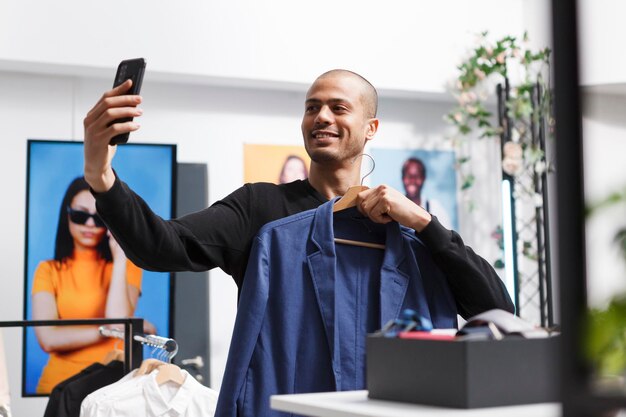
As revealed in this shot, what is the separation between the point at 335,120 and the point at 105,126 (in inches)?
30.8

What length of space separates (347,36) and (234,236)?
284 centimetres

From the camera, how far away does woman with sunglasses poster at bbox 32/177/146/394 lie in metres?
4.20

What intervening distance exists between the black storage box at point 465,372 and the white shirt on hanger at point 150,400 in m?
1.87

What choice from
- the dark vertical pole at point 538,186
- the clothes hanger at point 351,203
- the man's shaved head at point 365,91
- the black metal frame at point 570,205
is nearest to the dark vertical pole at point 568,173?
the black metal frame at point 570,205

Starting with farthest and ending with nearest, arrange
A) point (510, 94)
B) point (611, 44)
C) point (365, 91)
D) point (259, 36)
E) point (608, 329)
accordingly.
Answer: point (611, 44)
point (510, 94)
point (259, 36)
point (365, 91)
point (608, 329)

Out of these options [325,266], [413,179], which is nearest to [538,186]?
[413,179]

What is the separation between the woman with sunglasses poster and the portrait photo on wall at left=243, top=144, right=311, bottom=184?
89 centimetres

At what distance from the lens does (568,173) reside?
2.01 feet

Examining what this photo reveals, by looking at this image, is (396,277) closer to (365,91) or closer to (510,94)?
(365,91)

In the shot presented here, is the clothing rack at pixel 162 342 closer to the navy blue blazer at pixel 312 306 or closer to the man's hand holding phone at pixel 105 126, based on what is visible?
the navy blue blazer at pixel 312 306

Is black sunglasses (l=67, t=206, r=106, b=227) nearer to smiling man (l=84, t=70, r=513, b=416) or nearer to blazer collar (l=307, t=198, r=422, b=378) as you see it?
smiling man (l=84, t=70, r=513, b=416)

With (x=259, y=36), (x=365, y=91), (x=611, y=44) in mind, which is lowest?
(x=365, y=91)

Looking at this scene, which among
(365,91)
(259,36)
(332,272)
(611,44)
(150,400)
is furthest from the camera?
(611,44)

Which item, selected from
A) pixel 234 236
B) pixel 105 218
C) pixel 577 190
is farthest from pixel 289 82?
pixel 577 190
